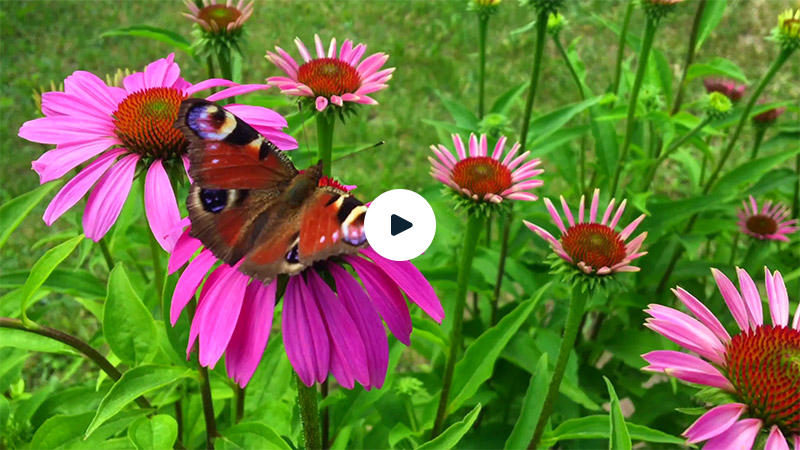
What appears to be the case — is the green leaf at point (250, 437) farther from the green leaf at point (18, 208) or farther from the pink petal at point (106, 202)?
the green leaf at point (18, 208)

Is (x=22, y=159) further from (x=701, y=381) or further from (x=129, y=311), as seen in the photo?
(x=701, y=381)

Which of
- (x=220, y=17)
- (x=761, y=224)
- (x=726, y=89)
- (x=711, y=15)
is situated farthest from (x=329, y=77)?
(x=726, y=89)

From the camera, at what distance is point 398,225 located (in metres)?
0.81

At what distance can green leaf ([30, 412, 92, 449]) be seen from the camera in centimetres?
116

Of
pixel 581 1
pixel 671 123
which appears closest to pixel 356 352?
pixel 671 123

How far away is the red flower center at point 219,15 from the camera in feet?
4.73

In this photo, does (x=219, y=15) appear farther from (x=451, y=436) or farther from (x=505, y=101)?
(x=451, y=436)

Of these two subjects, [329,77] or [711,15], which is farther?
[711,15]

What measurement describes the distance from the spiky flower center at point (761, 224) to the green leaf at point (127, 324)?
1.62m

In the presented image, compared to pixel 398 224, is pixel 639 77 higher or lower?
higher

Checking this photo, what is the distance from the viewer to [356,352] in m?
0.83

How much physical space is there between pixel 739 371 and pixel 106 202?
36.0 inches

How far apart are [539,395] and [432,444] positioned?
1.06 feet

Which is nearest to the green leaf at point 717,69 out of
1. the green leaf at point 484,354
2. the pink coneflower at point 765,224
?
the pink coneflower at point 765,224
